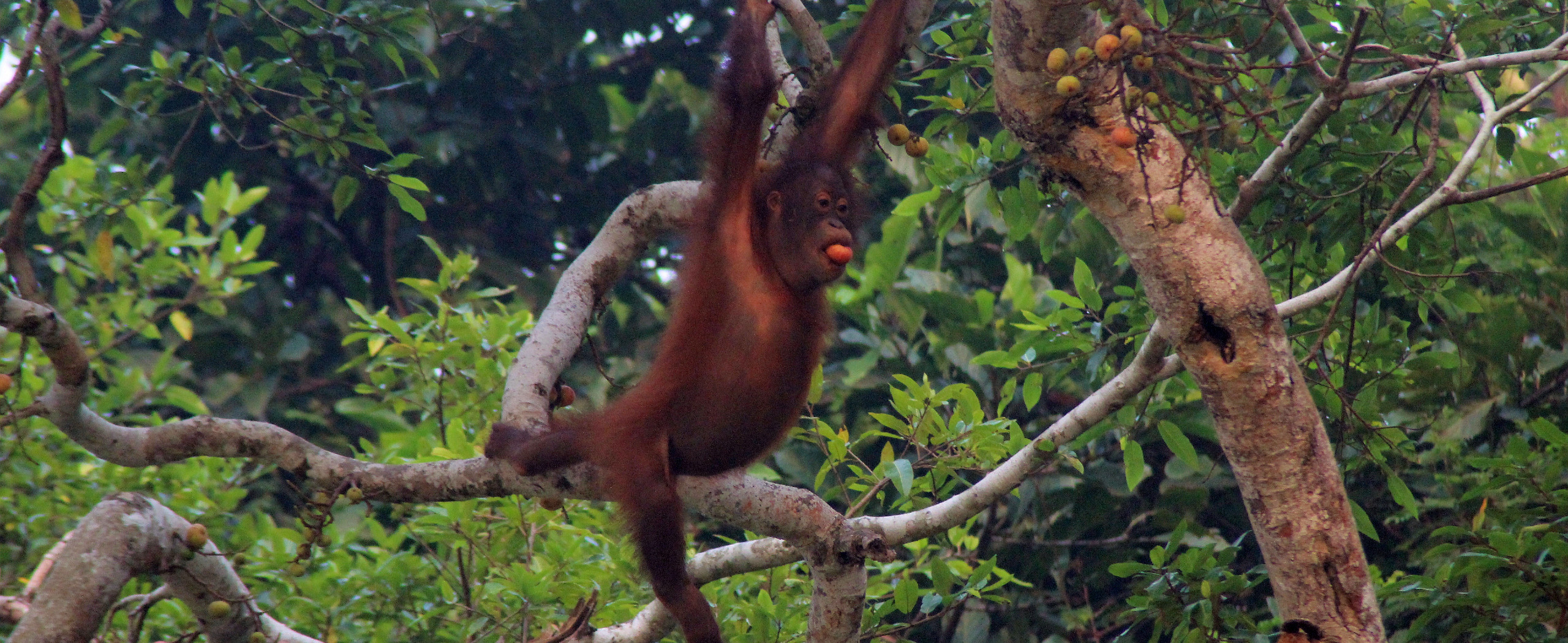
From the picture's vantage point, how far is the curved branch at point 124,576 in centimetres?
283

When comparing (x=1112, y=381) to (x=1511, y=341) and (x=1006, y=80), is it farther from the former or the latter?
(x=1511, y=341)

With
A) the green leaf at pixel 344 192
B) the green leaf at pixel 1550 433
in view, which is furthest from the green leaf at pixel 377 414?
the green leaf at pixel 1550 433

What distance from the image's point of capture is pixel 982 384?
6332 millimetres

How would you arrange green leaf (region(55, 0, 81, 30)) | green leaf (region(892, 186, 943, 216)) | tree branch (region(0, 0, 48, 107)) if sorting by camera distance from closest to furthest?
1. tree branch (region(0, 0, 48, 107))
2. green leaf (region(55, 0, 81, 30))
3. green leaf (region(892, 186, 943, 216))

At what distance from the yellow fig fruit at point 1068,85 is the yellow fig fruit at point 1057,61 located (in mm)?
31

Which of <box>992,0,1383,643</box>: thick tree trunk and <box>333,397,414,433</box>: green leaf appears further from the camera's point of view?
<box>333,397,414,433</box>: green leaf

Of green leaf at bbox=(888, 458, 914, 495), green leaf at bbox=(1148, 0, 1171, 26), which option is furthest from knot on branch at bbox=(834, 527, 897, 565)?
green leaf at bbox=(1148, 0, 1171, 26)

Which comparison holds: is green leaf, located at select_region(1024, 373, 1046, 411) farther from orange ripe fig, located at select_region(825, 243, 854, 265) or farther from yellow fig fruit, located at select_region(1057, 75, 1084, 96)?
yellow fig fruit, located at select_region(1057, 75, 1084, 96)

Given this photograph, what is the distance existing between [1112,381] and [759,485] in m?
1.09

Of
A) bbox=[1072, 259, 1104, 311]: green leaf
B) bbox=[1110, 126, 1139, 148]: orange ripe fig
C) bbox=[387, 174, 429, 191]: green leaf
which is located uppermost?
bbox=[1110, 126, 1139, 148]: orange ripe fig

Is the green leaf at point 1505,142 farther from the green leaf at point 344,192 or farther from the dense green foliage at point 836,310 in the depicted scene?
the green leaf at point 344,192

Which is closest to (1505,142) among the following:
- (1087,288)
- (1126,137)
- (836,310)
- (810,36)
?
(1087,288)

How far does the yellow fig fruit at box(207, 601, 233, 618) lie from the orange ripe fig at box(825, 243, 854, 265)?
202 cm

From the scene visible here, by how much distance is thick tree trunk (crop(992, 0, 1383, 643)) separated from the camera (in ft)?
8.85
